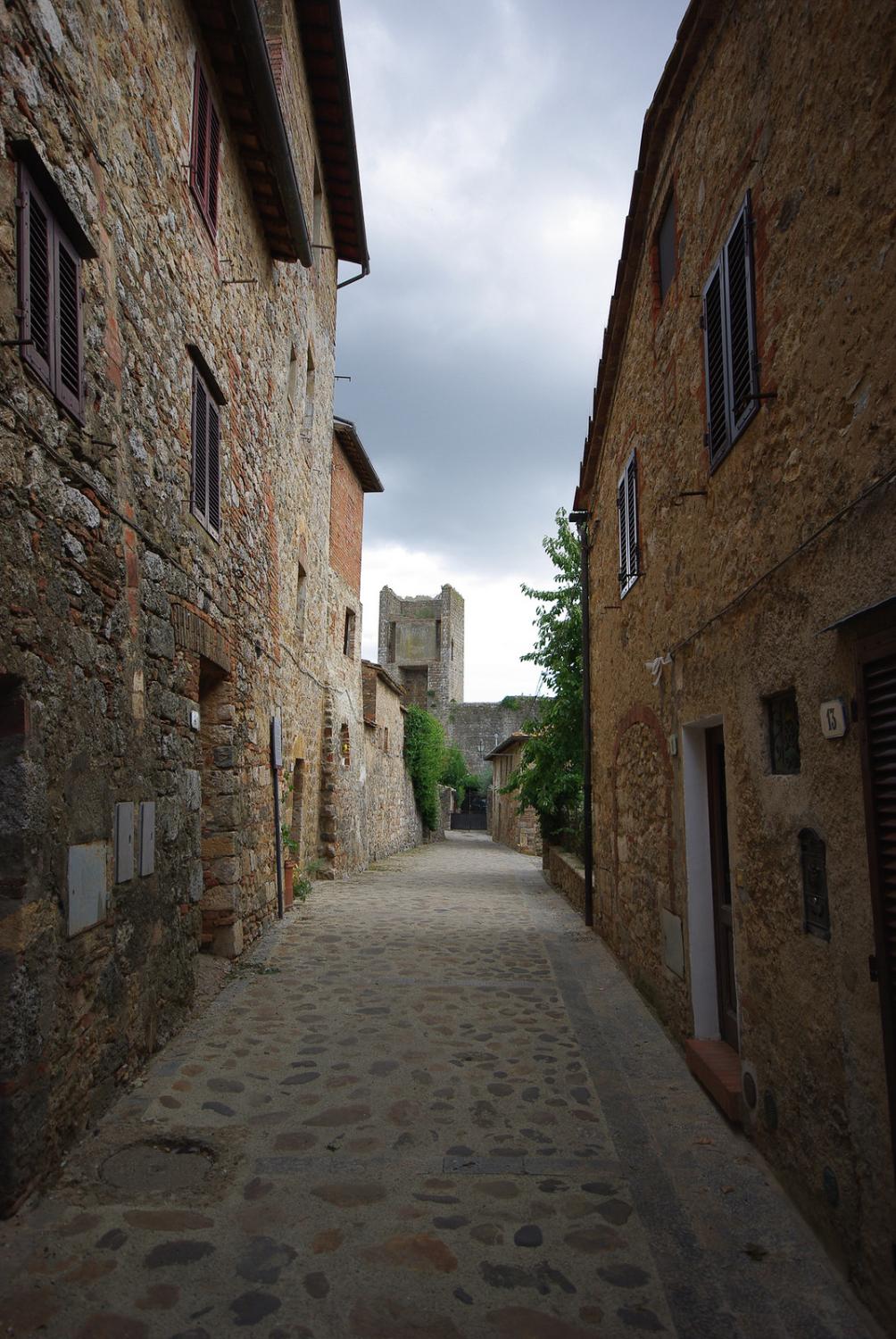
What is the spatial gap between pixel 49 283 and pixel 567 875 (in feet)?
35.9

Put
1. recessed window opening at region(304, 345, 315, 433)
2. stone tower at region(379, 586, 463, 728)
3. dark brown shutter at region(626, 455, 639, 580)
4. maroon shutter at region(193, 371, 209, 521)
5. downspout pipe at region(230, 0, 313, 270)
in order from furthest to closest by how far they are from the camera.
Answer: stone tower at region(379, 586, 463, 728)
recessed window opening at region(304, 345, 315, 433)
dark brown shutter at region(626, 455, 639, 580)
maroon shutter at region(193, 371, 209, 521)
downspout pipe at region(230, 0, 313, 270)

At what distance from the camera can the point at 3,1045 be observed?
3.03 m

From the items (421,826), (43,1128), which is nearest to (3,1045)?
(43,1128)

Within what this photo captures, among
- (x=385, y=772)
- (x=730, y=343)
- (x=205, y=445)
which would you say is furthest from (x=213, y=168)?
(x=385, y=772)

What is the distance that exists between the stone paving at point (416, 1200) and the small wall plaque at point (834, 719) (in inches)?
69.7

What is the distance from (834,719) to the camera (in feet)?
9.30

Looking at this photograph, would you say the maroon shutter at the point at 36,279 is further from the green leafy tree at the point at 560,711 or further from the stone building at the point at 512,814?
the stone building at the point at 512,814

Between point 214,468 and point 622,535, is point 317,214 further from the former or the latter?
point 622,535

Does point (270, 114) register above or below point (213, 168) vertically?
above

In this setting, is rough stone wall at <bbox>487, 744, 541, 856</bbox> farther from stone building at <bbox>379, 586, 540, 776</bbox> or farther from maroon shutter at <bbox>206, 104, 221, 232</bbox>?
maroon shutter at <bbox>206, 104, 221, 232</bbox>

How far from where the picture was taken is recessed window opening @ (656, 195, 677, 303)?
588 centimetres

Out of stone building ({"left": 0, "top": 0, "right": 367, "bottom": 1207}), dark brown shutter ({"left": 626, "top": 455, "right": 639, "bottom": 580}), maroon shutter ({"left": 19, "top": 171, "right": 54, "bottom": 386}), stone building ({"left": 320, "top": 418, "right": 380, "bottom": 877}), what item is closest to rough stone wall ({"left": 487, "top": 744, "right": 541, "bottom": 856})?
stone building ({"left": 320, "top": 418, "right": 380, "bottom": 877})

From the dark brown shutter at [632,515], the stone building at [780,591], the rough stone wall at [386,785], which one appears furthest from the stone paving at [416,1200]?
the rough stone wall at [386,785]

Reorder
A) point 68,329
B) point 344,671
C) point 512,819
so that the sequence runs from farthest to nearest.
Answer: point 512,819, point 344,671, point 68,329
